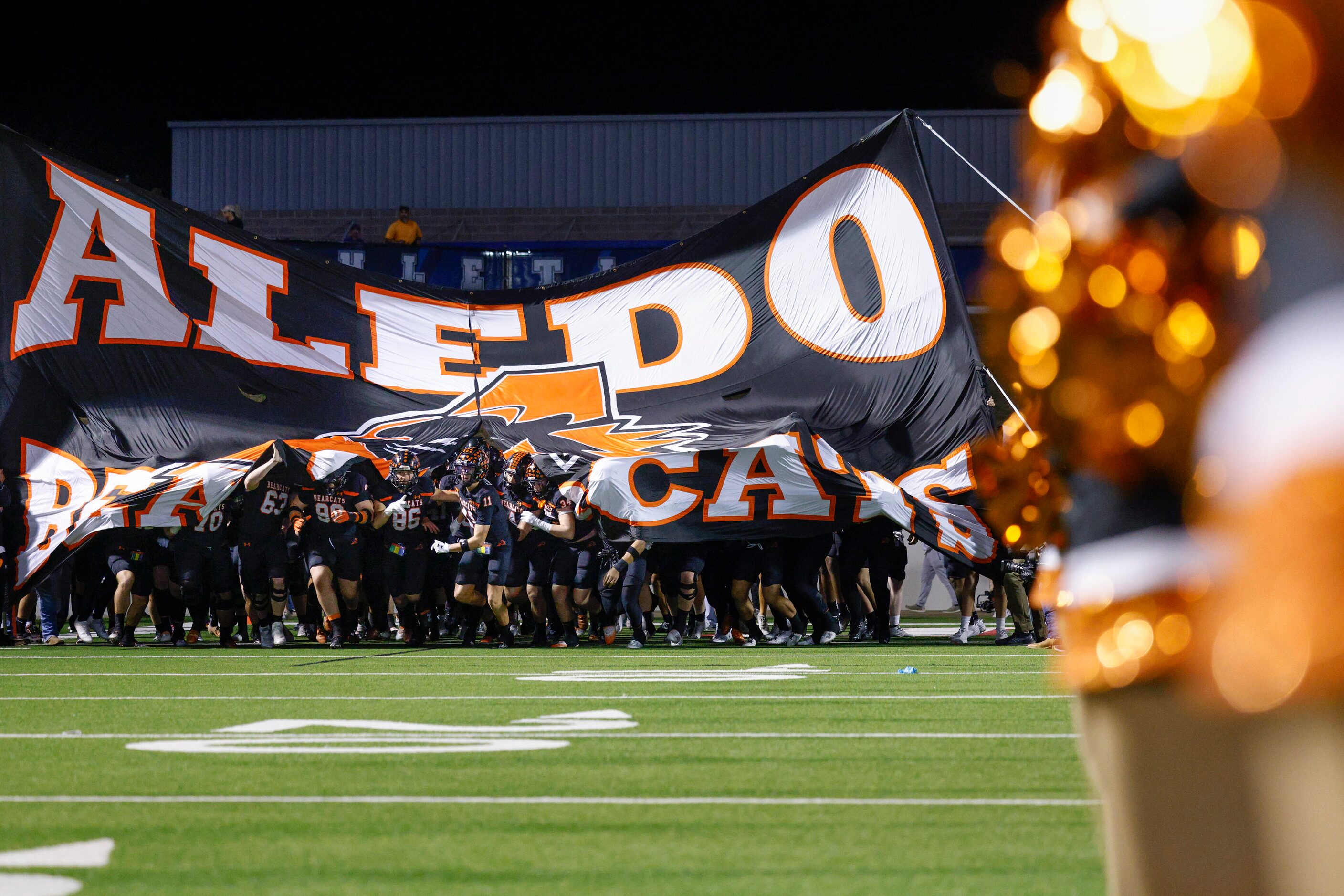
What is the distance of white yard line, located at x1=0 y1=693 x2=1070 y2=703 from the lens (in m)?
6.77

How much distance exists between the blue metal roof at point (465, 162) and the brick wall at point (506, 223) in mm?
350

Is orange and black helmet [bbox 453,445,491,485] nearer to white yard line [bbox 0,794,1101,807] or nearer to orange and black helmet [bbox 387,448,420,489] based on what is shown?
orange and black helmet [bbox 387,448,420,489]

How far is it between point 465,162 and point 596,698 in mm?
16837

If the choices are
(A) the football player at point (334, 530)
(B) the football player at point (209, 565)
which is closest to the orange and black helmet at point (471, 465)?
(A) the football player at point (334, 530)

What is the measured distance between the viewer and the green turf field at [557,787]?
288 cm

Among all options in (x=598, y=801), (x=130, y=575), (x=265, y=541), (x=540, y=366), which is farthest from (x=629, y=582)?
(x=598, y=801)

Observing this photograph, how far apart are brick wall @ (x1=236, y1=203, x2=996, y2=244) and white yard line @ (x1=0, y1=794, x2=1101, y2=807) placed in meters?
17.6

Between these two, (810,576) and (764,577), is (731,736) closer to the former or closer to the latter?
(810,576)

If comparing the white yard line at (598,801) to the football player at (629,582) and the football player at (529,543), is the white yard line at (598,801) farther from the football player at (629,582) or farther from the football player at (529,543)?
the football player at (529,543)

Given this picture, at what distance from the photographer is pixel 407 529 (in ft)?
40.3

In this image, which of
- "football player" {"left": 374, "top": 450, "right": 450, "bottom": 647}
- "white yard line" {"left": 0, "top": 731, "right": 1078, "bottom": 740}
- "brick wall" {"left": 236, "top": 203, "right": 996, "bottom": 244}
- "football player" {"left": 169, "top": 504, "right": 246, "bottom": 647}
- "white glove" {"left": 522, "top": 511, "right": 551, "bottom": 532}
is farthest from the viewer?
"brick wall" {"left": 236, "top": 203, "right": 996, "bottom": 244}

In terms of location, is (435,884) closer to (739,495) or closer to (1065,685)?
(1065,685)

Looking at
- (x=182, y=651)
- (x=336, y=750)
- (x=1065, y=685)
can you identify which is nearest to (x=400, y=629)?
(x=182, y=651)

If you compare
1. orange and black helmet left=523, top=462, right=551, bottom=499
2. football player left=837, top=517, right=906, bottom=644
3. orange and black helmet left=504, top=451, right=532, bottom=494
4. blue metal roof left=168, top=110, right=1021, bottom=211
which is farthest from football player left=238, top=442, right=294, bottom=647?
blue metal roof left=168, top=110, right=1021, bottom=211
